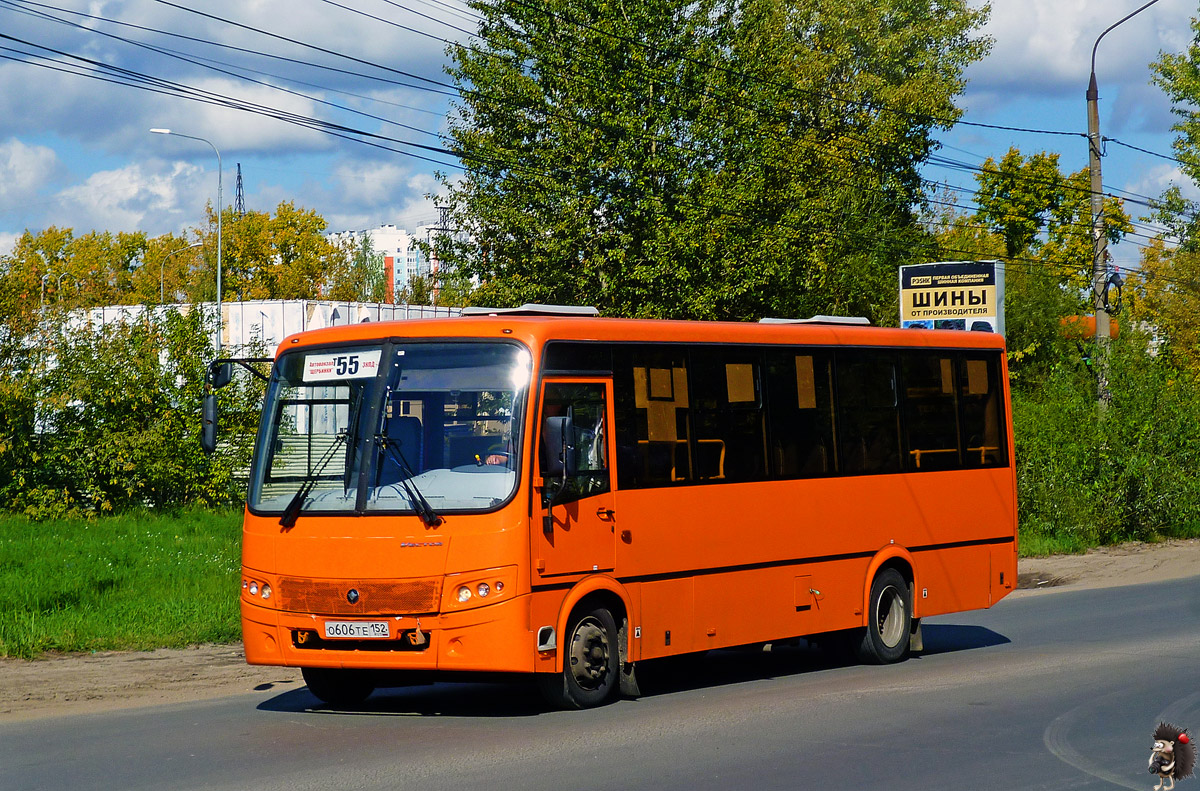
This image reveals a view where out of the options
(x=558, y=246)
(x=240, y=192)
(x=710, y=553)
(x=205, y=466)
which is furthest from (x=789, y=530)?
(x=240, y=192)

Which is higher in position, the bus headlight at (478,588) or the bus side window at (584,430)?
the bus side window at (584,430)

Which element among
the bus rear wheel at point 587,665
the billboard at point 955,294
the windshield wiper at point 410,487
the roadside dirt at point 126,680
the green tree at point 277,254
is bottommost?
the roadside dirt at point 126,680

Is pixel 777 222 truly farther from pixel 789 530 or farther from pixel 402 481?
pixel 402 481

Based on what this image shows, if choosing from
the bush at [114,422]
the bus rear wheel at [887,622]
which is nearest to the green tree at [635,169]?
the bush at [114,422]

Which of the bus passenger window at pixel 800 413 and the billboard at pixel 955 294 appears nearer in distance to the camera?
the bus passenger window at pixel 800 413

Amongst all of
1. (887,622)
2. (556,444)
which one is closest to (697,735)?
(556,444)

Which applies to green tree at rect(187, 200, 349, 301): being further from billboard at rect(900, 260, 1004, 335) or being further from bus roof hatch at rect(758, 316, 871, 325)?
bus roof hatch at rect(758, 316, 871, 325)

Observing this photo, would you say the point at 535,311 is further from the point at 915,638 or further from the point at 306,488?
the point at 915,638

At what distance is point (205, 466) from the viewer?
25.9 meters

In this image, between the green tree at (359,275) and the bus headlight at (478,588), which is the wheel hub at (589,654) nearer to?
the bus headlight at (478,588)

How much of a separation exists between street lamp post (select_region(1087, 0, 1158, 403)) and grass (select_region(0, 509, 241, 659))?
61.6 feet

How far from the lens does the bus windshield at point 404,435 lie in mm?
10203

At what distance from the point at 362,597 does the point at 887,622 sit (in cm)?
585

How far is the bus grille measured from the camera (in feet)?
32.8
